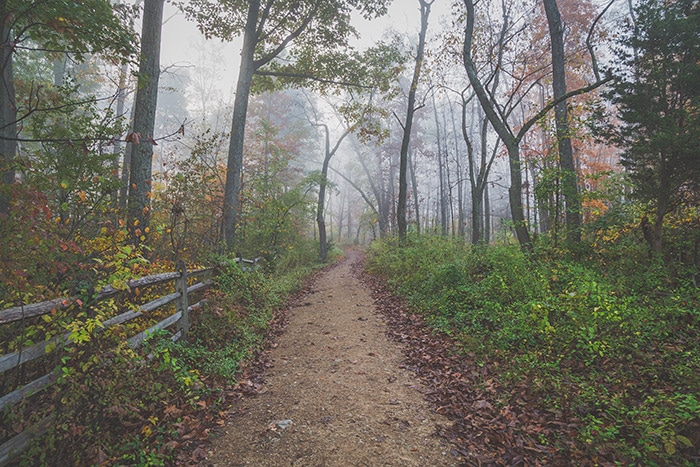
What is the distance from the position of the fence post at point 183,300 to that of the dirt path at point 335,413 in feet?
4.97

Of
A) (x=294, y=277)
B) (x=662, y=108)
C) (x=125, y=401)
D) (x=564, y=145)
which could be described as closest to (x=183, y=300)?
(x=125, y=401)

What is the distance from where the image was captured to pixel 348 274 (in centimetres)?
1507

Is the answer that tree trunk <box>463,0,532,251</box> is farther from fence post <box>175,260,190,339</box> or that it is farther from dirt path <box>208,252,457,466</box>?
fence post <box>175,260,190,339</box>

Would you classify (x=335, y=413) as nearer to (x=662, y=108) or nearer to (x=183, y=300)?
(x=183, y=300)

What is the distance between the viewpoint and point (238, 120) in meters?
10.7

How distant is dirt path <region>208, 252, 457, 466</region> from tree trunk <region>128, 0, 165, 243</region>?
4.44 meters

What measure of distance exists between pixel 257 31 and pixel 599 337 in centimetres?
1188

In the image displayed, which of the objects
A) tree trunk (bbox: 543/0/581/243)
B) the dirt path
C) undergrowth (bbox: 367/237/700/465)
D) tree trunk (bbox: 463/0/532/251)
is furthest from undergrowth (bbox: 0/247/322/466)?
tree trunk (bbox: 543/0/581/243)

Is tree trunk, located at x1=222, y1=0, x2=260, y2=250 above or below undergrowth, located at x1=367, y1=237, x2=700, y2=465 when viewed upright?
above

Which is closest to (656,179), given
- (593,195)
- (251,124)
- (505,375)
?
(593,195)

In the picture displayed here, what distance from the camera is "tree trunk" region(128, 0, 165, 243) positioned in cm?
719

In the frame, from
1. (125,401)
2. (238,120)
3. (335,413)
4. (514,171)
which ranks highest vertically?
(238,120)

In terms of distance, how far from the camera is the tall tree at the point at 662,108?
18.4 ft

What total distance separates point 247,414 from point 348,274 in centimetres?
1115
